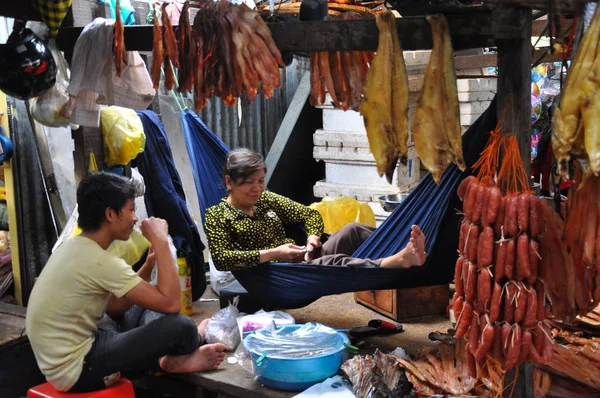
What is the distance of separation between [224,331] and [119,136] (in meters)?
1.54

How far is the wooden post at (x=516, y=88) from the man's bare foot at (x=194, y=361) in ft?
7.21

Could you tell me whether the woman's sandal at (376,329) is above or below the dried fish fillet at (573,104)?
below

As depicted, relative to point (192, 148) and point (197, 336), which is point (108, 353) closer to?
point (197, 336)

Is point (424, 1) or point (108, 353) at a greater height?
point (424, 1)

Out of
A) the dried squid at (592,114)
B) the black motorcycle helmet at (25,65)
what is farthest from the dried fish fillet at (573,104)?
the black motorcycle helmet at (25,65)

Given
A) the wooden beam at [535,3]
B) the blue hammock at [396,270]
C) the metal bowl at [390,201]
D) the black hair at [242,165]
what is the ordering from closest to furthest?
the wooden beam at [535,3]
the blue hammock at [396,270]
the black hair at [242,165]
the metal bowl at [390,201]

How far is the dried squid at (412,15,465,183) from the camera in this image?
3.04 metres

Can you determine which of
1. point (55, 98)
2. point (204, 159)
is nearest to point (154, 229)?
point (55, 98)

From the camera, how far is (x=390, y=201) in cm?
613

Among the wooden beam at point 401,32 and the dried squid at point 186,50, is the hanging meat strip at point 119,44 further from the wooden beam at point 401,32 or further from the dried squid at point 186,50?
the wooden beam at point 401,32

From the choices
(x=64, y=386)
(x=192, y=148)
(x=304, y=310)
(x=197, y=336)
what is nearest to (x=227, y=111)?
(x=192, y=148)

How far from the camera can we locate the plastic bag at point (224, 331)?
4.57m

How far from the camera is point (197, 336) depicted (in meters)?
4.30

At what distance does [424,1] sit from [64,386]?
2650 mm
